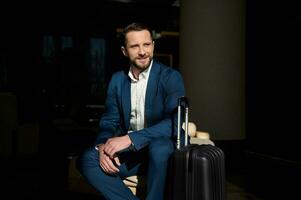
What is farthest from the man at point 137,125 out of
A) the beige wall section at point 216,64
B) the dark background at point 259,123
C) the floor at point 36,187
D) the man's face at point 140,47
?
the beige wall section at point 216,64

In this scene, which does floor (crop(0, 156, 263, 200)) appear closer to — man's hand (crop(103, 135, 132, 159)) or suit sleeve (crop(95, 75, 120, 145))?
suit sleeve (crop(95, 75, 120, 145))

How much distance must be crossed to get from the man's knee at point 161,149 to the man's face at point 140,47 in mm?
496

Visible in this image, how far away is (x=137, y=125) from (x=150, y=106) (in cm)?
16

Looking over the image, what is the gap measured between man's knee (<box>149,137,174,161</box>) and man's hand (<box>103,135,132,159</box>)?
0.41ft

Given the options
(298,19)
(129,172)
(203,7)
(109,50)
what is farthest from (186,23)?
(109,50)

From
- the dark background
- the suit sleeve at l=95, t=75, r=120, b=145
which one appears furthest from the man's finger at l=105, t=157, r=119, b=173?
the dark background

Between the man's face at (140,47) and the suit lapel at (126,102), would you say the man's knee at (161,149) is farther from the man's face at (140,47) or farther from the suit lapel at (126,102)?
the man's face at (140,47)

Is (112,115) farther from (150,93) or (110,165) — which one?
(110,165)

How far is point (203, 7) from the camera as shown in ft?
15.3

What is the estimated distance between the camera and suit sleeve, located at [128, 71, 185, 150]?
2018 millimetres

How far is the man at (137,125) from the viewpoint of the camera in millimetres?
1954

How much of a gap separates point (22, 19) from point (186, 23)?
15.9ft

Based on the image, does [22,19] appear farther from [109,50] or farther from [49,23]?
[109,50]

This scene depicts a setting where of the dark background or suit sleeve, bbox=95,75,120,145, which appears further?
the dark background
